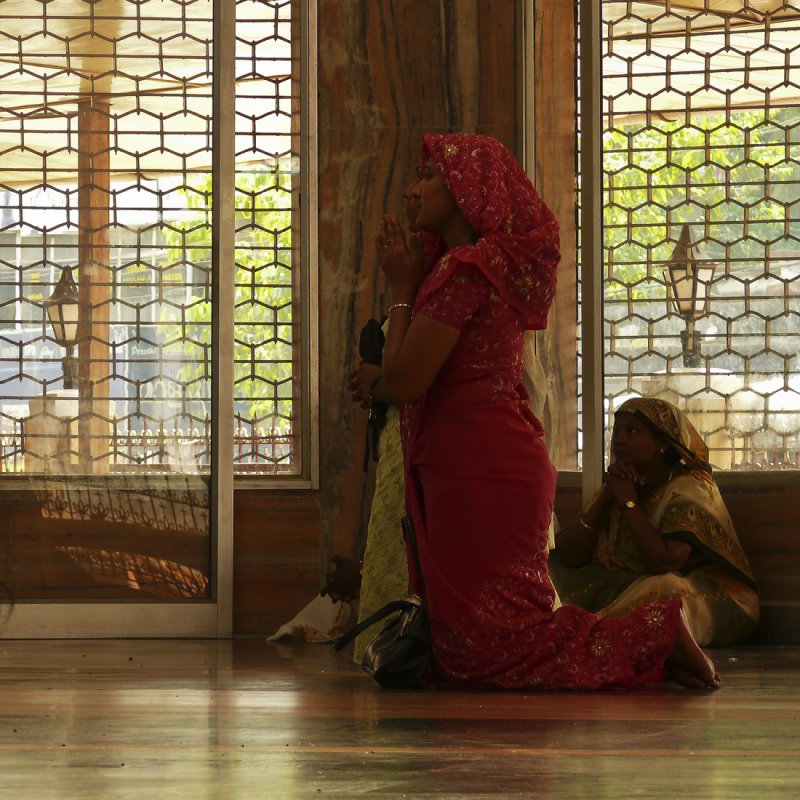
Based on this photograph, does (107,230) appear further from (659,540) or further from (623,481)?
(659,540)

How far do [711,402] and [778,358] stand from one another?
0.30 metres

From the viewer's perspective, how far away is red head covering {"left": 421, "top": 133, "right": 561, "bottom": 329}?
3.35 m

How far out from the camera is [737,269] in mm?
5281

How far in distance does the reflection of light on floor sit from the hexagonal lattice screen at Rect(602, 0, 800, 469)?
175cm

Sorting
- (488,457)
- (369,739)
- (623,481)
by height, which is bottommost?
(369,739)

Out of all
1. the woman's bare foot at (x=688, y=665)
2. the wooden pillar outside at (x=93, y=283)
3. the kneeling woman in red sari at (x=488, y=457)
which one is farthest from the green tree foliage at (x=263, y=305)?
the woman's bare foot at (x=688, y=665)

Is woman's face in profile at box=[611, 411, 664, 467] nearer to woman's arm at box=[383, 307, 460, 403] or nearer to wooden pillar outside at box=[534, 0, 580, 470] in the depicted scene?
wooden pillar outside at box=[534, 0, 580, 470]

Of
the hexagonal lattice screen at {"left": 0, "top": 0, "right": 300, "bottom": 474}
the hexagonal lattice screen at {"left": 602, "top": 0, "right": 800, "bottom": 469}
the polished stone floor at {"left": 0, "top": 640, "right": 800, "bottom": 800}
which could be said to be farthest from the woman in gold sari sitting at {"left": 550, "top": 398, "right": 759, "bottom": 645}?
the hexagonal lattice screen at {"left": 0, "top": 0, "right": 300, "bottom": 474}

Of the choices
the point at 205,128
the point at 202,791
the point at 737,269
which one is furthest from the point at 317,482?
the point at 202,791

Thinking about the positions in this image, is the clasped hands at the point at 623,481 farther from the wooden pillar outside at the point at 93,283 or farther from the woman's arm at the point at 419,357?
the wooden pillar outside at the point at 93,283

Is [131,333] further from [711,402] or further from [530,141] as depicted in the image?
[711,402]

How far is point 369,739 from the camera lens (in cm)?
249

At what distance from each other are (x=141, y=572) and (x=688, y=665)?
7.79 feet

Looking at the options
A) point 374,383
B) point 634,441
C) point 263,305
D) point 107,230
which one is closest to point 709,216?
point 634,441
